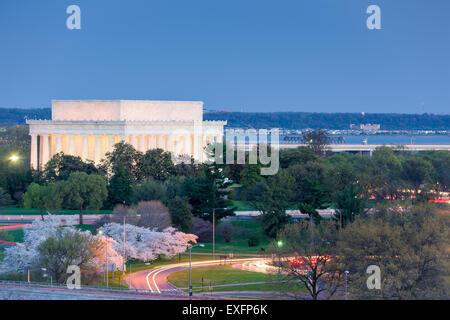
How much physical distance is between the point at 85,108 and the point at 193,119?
18.4 metres

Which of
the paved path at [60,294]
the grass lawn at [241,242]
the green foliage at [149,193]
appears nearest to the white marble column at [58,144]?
the green foliage at [149,193]

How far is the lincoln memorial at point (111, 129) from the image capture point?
125m

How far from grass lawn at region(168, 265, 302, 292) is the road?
0.94m

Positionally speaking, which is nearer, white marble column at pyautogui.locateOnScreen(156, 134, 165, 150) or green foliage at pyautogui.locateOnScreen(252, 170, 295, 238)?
green foliage at pyautogui.locateOnScreen(252, 170, 295, 238)

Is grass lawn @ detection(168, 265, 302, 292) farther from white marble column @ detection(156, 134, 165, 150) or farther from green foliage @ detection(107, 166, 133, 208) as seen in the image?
white marble column @ detection(156, 134, 165, 150)

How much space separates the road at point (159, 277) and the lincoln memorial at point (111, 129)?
47.9 metres

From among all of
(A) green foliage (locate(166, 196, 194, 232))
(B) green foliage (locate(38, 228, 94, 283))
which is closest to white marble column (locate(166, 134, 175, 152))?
(A) green foliage (locate(166, 196, 194, 232))

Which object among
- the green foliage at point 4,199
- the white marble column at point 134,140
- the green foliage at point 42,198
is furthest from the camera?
→ the white marble column at point 134,140

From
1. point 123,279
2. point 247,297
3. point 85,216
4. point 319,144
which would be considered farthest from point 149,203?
point 319,144

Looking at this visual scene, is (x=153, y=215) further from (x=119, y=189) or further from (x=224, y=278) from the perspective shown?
(x=224, y=278)

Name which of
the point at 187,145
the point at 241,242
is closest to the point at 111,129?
the point at 187,145

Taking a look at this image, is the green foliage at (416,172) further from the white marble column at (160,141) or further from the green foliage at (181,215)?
the white marble column at (160,141)

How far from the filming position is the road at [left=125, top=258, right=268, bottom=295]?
64.6m
